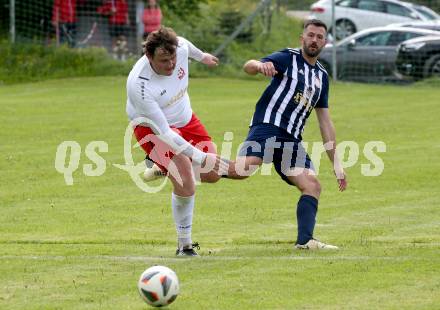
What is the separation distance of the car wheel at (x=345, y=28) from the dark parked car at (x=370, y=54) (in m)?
4.33

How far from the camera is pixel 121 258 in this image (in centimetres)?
923

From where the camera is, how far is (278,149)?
9703mm

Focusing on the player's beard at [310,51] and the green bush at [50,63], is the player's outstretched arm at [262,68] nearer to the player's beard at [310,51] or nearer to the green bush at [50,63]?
the player's beard at [310,51]

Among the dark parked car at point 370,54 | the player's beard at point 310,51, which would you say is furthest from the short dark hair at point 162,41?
the dark parked car at point 370,54

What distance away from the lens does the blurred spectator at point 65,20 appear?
26875mm

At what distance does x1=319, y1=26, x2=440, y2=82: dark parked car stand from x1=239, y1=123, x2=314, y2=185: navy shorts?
17.2 metres

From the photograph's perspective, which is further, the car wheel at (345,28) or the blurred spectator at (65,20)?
the car wheel at (345,28)

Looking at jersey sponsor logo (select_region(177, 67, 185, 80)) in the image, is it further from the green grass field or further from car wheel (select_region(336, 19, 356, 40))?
car wheel (select_region(336, 19, 356, 40))

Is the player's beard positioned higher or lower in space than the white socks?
higher

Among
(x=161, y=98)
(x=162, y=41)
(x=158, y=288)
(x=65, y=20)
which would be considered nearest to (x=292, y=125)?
(x=161, y=98)

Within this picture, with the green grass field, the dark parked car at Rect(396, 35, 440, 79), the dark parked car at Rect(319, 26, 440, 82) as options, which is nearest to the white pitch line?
the green grass field

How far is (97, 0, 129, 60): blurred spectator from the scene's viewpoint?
89.8ft

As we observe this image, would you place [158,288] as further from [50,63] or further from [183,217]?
[50,63]

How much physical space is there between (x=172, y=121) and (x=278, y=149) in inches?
37.7
